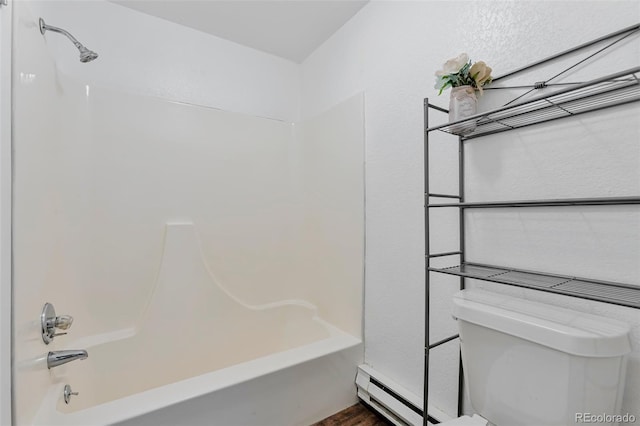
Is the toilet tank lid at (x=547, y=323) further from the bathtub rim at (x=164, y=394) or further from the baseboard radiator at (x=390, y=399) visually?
the bathtub rim at (x=164, y=394)

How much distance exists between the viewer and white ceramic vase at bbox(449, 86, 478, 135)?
1.01m

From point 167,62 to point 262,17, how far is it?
2.17 feet

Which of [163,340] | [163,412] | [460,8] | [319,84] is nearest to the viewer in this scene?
[163,412]

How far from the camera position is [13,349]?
2.79 ft

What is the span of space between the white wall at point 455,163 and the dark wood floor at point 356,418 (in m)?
0.24

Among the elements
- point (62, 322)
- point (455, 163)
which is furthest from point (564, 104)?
point (62, 322)

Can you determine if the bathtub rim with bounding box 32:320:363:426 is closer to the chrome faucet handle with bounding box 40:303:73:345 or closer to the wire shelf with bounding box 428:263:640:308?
the chrome faucet handle with bounding box 40:303:73:345

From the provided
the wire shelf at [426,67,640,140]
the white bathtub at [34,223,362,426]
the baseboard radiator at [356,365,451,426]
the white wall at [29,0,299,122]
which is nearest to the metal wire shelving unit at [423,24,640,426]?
the wire shelf at [426,67,640,140]

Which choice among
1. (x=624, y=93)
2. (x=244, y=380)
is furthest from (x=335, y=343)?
(x=624, y=93)

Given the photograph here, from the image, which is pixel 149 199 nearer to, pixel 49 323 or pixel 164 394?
pixel 49 323

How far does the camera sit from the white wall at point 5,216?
2.64ft

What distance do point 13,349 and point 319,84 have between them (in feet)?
6.70

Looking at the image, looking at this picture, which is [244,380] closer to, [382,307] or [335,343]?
[335,343]

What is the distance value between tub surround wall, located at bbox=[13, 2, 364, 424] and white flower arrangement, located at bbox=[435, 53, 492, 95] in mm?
715
